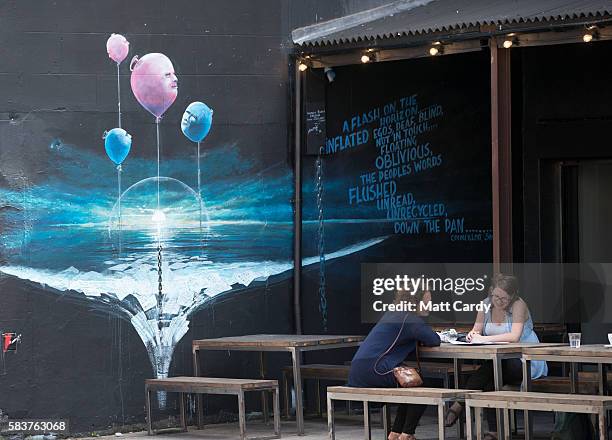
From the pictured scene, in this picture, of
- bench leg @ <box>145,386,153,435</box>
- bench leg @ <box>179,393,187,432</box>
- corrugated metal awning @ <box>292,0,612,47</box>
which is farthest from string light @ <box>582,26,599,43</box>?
bench leg @ <box>145,386,153,435</box>

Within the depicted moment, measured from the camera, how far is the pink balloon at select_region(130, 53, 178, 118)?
11.5 metres

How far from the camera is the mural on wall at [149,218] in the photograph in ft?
36.7

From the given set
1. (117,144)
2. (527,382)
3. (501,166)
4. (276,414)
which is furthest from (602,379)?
(117,144)

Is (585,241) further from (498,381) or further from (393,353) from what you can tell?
(393,353)

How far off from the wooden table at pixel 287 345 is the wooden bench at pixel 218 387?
11.3 inches

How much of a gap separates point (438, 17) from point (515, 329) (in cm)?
319

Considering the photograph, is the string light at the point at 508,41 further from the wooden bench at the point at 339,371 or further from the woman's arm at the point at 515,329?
the wooden bench at the point at 339,371

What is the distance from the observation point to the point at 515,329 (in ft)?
33.1

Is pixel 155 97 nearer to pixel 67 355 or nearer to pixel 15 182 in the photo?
pixel 15 182

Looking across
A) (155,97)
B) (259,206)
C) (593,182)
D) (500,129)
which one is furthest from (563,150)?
(155,97)

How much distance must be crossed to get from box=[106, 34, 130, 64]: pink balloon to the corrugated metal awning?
5.47 ft

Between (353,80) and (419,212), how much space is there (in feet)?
5.11
